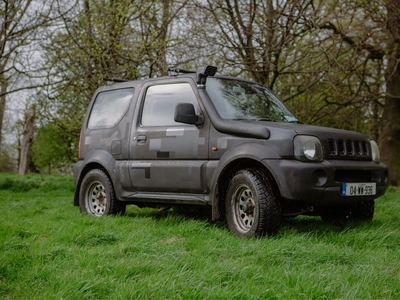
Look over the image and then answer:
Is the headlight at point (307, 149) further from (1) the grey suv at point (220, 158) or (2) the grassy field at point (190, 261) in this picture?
(2) the grassy field at point (190, 261)

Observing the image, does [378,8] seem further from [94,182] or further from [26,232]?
[26,232]

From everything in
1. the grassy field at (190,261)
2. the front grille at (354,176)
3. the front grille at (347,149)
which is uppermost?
the front grille at (347,149)

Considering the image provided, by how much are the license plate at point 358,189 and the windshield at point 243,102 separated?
1.26m

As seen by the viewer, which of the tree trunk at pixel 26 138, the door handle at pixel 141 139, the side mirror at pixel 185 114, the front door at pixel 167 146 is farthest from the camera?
the tree trunk at pixel 26 138

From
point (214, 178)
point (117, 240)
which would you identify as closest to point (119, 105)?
point (214, 178)

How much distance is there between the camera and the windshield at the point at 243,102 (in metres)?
6.24

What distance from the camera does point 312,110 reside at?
1321 cm

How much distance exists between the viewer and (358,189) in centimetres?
569

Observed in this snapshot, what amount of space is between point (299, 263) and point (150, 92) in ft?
11.4

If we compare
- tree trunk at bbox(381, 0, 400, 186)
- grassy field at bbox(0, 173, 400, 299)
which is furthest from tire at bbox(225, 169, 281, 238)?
tree trunk at bbox(381, 0, 400, 186)

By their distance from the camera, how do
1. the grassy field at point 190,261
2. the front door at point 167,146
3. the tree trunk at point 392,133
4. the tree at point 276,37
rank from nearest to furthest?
the grassy field at point 190,261 → the front door at point 167,146 → the tree at point 276,37 → the tree trunk at point 392,133

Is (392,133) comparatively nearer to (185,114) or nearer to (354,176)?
(354,176)

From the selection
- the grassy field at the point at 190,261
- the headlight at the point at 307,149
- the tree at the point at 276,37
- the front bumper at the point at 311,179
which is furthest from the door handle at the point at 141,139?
the tree at the point at 276,37

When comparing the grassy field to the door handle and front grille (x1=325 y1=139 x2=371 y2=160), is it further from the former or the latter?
the door handle
